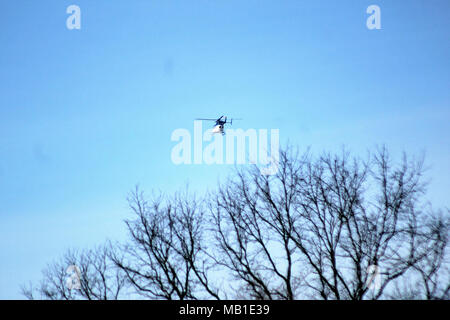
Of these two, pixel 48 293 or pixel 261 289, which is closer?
pixel 261 289

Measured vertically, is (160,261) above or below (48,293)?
above

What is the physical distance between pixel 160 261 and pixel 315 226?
5.37 m

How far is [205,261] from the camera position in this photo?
59.2ft

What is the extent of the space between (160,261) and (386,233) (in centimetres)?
746

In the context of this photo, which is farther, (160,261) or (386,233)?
(160,261)

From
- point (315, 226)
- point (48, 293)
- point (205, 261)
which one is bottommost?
point (48, 293)

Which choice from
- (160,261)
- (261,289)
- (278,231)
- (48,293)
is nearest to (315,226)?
(278,231)

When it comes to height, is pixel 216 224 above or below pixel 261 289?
above
